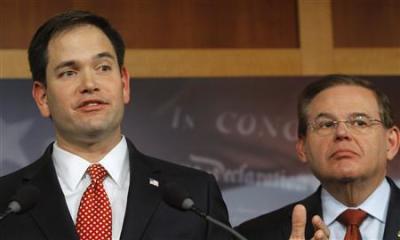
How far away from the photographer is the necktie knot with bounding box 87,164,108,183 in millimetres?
2812

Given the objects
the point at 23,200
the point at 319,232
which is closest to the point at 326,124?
the point at 319,232

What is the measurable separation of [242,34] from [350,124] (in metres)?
1.17

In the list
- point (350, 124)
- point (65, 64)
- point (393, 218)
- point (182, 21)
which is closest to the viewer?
point (65, 64)

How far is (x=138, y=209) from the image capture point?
2.73m

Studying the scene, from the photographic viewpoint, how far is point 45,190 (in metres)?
2.79

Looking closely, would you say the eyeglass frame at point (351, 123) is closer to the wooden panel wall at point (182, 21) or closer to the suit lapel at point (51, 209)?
the suit lapel at point (51, 209)

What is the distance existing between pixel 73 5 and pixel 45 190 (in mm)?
1533

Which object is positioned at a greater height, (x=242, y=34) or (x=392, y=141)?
(x=242, y=34)

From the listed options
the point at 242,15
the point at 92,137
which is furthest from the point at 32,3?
the point at 92,137

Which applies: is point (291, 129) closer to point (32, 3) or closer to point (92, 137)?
point (32, 3)

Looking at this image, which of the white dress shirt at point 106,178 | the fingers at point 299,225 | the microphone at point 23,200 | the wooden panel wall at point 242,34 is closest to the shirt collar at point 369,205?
the fingers at point 299,225

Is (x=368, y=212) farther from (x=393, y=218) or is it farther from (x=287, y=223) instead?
(x=287, y=223)

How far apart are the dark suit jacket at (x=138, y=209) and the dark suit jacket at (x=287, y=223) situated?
387mm

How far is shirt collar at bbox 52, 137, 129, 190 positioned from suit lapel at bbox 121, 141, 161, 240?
0.03 m
